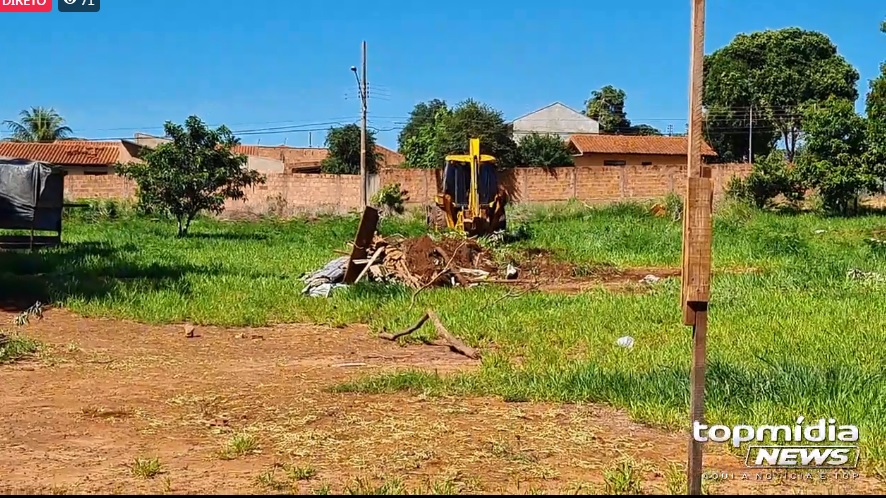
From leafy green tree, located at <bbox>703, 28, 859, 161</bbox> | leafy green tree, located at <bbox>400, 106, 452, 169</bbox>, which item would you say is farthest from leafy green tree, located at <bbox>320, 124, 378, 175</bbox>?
leafy green tree, located at <bbox>703, 28, 859, 161</bbox>

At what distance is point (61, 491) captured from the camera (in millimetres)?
4605

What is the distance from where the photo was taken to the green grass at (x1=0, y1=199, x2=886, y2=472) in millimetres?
6367

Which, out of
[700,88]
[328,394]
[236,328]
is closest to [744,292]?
[236,328]

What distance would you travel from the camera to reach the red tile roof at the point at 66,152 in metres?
48.8

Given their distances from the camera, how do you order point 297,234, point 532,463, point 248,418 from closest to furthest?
point 532,463 → point 248,418 → point 297,234

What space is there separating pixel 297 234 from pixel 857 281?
678 inches

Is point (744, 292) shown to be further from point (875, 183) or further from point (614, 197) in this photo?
point (614, 197)

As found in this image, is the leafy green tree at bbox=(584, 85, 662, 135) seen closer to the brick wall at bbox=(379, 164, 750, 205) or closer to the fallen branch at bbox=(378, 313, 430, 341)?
the brick wall at bbox=(379, 164, 750, 205)

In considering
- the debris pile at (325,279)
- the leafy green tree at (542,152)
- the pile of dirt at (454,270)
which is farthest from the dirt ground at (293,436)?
the leafy green tree at (542,152)

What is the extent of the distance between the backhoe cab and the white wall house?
123ft

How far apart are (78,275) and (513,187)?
22.8 meters

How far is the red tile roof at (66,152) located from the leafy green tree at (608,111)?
33.8m

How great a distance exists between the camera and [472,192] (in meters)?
22.4

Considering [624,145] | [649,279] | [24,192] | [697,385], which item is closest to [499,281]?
[649,279]
